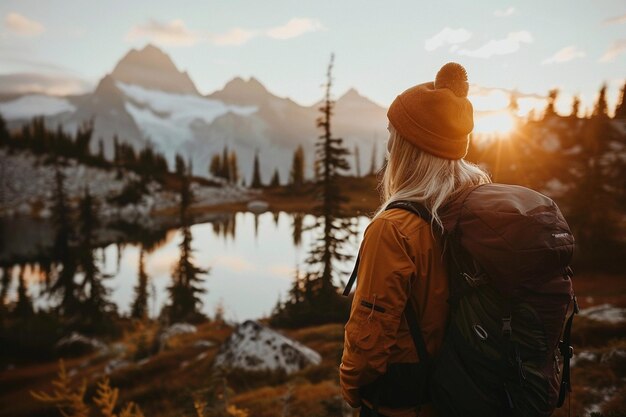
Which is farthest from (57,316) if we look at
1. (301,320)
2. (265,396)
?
(265,396)

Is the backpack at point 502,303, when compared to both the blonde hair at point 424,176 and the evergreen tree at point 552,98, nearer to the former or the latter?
the blonde hair at point 424,176

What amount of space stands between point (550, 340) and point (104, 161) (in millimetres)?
113533

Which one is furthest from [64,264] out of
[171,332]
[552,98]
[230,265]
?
[552,98]

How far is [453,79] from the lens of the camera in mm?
2303

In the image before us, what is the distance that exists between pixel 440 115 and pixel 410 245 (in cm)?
78

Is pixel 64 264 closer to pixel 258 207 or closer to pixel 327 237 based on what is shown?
pixel 327 237

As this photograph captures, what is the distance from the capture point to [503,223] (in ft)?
6.13

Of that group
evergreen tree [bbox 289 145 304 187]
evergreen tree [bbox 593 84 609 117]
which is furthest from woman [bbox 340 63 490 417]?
evergreen tree [bbox 289 145 304 187]

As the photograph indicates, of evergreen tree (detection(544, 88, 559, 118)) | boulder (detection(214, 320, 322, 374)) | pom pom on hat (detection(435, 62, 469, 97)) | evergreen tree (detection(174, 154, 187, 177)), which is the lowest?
boulder (detection(214, 320, 322, 374))

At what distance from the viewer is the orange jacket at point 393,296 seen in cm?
202

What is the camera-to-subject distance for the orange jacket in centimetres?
202

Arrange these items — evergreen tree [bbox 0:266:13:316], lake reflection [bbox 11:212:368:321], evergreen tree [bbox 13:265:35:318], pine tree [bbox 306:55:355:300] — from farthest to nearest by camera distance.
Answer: lake reflection [bbox 11:212:368:321], evergreen tree [bbox 13:265:35:318], evergreen tree [bbox 0:266:13:316], pine tree [bbox 306:55:355:300]

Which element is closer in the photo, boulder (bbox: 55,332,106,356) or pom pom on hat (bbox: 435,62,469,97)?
pom pom on hat (bbox: 435,62,469,97)

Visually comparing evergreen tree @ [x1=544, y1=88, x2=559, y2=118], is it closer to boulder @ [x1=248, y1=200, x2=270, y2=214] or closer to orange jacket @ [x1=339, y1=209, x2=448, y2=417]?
boulder @ [x1=248, y1=200, x2=270, y2=214]
